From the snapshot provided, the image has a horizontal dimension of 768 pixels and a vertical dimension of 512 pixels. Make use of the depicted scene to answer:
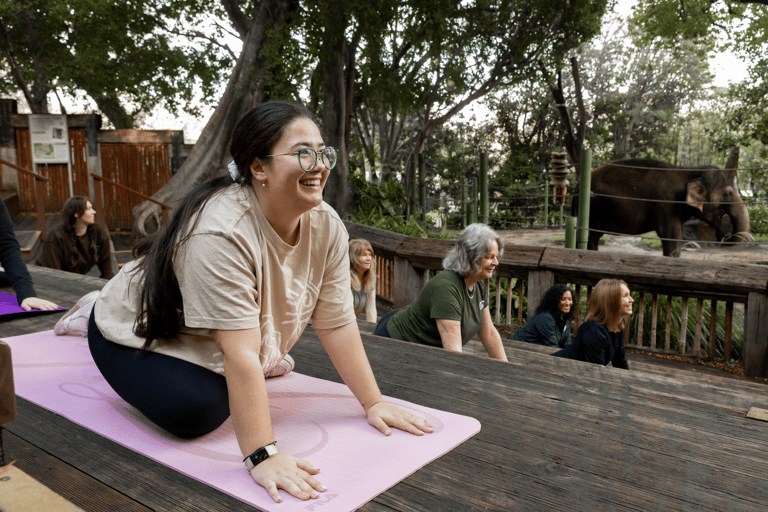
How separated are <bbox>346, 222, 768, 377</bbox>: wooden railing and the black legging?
3506 millimetres

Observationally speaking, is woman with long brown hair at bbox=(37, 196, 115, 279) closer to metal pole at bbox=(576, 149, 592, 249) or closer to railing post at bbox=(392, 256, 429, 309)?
railing post at bbox=(392, 256, 429, 309)

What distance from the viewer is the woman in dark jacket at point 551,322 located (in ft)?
13.5

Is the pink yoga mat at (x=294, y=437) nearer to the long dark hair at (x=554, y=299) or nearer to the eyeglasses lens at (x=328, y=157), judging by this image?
the eyeglasses lens at (x=328, y=157)

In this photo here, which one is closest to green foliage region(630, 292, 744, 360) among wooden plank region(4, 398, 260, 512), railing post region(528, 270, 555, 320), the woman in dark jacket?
railing post region(528, 270, 555, 320)

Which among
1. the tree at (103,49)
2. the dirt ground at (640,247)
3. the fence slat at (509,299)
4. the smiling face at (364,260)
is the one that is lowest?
the dirt ground at (640,247)

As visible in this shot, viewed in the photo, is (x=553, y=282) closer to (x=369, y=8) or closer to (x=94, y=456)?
(x=94, y=456)

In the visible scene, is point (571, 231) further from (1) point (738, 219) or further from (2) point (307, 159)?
(2) point (307, 159)

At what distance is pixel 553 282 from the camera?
4844 millimetres

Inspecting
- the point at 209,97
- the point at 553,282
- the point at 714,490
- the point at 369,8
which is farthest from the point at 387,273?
the point at 209,97

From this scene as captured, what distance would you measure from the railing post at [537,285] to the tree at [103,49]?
368 inches

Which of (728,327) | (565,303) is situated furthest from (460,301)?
(728,327)

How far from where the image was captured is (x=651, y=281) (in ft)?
14.5

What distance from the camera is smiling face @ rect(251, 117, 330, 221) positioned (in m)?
1.62


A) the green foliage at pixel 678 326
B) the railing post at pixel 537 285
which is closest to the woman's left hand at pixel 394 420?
the railing post at pixel 537 285
